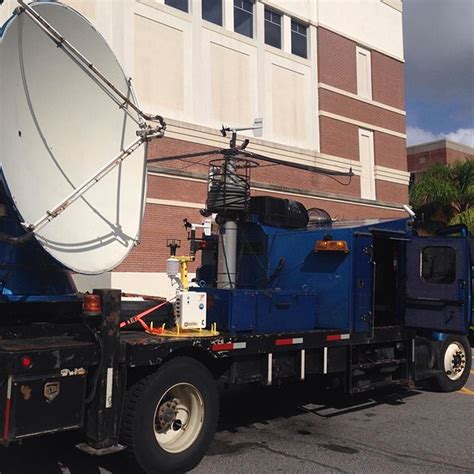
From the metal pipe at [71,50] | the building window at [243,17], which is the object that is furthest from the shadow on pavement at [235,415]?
the building window at [243,17]

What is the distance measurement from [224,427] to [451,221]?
20.3m

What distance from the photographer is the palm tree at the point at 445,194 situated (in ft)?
82.2

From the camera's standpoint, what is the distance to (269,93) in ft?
77.4

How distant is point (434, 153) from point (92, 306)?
123 ft

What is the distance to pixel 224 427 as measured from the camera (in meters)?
7.02

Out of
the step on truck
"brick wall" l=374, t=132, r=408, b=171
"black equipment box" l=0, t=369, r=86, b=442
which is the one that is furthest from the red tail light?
"brick wall" l=374, t=132, r=408, b=171

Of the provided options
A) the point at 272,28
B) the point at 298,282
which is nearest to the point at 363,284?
the point at 298,282

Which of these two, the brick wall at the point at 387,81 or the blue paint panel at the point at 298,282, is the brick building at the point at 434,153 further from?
the blue paint panel at the point at 298,282

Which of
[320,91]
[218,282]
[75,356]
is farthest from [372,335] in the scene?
[320,91]

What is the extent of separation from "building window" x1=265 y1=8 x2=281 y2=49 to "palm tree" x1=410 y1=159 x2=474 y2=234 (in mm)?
8947

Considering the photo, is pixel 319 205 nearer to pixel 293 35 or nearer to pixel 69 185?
pixel 293 35

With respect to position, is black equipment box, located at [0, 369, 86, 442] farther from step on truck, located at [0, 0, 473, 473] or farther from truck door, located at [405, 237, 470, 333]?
truck door, located at [405, 237, 470, 333]

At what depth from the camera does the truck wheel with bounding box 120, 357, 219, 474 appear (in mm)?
5043

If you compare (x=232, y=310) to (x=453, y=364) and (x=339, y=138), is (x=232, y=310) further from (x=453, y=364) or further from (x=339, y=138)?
(x=339, y=138)
